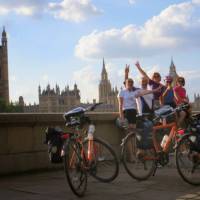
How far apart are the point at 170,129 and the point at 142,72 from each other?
7.44 ft

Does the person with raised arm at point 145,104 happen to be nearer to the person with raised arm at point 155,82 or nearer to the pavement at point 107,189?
the person with raised arm at point 155,82

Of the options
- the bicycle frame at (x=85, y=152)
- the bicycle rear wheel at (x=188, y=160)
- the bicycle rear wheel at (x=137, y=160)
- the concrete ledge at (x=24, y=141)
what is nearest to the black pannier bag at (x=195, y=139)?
the bicycle rear wheel at (x=188, y=160)

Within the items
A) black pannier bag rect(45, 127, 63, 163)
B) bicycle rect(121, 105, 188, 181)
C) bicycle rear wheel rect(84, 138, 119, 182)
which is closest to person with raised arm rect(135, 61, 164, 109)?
bicycle rect(121, 105, 188, 181)

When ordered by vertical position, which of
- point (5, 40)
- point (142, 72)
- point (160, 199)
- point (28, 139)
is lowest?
point (160, 199)

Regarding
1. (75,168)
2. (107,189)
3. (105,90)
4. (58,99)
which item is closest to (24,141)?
(107,189)

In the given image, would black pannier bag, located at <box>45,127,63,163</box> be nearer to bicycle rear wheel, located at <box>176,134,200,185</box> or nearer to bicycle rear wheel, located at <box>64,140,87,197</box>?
bicycle rear wheel, located at <box>64,140,87,197</box>

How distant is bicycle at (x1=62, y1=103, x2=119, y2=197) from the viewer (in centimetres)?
597

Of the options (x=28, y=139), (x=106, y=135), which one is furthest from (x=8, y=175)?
(x=106, y=135)

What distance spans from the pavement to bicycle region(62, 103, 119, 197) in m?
0.16

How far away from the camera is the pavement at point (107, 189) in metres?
6.00

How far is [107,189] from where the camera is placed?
21.3 ft

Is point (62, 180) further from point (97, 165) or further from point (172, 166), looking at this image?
point (172, 166)

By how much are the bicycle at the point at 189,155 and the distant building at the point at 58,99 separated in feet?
521

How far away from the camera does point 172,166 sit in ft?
28.4
